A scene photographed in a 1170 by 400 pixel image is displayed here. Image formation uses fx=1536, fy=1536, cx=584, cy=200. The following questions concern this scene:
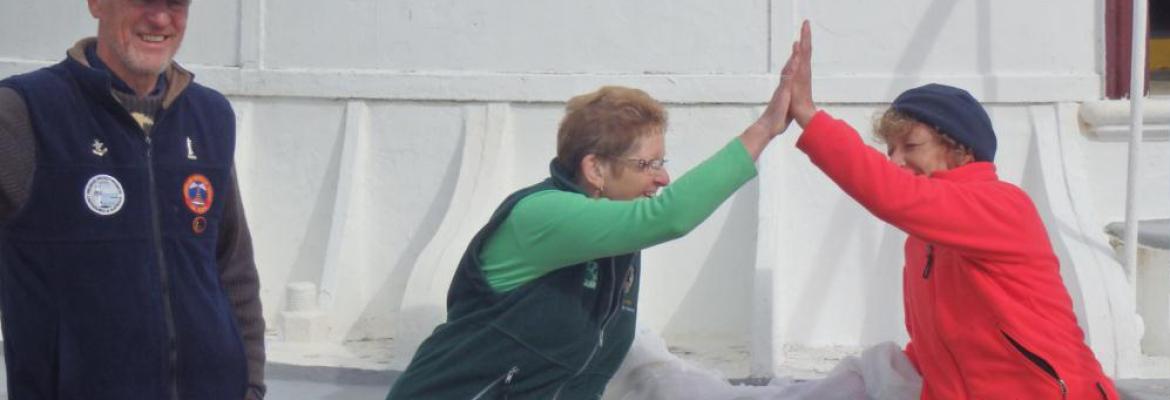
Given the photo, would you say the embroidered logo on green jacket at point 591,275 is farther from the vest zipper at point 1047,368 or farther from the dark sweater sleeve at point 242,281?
the vest zipper at point 1047,368

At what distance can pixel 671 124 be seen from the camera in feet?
18.5

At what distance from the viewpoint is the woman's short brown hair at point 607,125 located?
10.1 ft

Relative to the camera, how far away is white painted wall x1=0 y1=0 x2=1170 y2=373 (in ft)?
18.0

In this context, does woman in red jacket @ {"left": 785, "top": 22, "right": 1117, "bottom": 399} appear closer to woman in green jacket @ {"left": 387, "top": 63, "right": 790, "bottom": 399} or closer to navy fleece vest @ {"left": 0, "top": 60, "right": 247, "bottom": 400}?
woman in green jacket @ {"left": 387, "top": 63, "right": 790, "bottom": 399}

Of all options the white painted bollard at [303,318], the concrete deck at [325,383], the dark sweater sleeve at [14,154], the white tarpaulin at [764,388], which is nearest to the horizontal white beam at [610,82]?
the white painted bollard at [303,318]

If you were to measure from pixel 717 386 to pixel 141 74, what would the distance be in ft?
6.35

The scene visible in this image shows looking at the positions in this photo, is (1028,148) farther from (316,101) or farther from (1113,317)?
(316,101)

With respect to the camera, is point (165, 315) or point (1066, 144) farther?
point (1066, 144)

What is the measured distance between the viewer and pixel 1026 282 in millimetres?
3062

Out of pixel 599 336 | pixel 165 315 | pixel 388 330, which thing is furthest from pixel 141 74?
pixel 388 330

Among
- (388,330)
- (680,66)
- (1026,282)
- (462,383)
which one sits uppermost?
(680,66)

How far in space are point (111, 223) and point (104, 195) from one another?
5cm

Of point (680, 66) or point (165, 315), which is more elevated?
point (680, 66)

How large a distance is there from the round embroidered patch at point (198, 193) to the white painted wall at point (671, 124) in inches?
92.6
